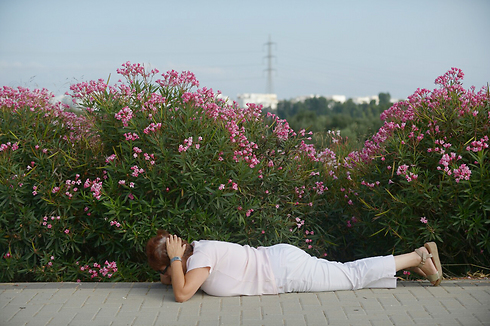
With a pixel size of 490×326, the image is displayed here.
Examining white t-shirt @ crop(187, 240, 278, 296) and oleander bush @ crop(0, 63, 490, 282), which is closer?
white t-shirt @ crop(187, 240, 278, 296)

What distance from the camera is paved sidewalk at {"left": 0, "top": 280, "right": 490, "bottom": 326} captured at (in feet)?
13.0

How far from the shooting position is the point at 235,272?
447cm

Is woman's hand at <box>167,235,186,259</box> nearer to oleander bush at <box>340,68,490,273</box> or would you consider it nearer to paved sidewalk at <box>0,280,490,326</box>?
paved sidewalk at <box>0,280,490,326</box>

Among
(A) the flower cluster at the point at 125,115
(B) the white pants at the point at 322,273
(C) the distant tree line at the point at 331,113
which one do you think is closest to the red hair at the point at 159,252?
(B) the white pants at the point at 322,273

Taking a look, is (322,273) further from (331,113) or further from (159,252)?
(331,113)

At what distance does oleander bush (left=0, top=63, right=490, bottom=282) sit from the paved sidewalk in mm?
617

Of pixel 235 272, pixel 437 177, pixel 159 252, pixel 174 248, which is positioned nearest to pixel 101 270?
pixel 159 252

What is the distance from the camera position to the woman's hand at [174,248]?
14.4 feet

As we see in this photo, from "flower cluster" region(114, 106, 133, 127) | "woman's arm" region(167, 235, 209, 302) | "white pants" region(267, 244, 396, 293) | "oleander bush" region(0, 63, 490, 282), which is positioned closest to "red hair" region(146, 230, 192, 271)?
"woman's arm" region(167, 235, 209, 302)

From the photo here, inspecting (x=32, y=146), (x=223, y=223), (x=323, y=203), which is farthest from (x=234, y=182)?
(x=32, y=146)

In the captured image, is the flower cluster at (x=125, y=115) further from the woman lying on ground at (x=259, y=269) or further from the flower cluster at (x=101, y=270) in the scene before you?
the flower cluster at (x=101, y=270)

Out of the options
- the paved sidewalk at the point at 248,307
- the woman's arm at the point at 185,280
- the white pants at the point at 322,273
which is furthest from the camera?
Result: the white pants at the point at 322,273

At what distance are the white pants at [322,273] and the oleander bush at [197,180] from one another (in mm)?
738

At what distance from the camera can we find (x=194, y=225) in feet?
16.8
